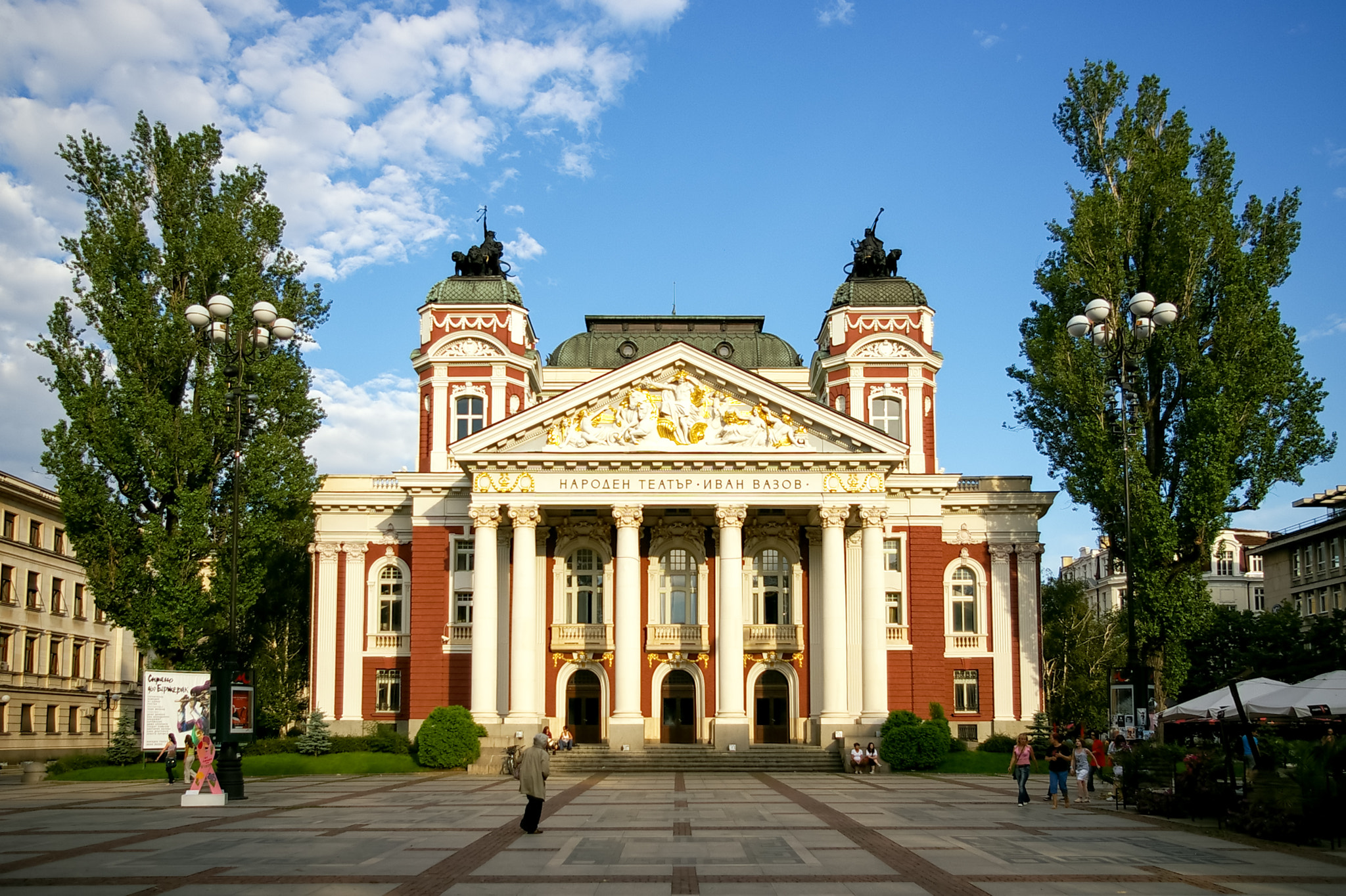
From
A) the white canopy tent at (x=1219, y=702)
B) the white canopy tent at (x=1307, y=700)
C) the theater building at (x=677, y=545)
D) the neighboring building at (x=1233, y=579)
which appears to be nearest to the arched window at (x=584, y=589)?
the theater building at (x=677, y=545)

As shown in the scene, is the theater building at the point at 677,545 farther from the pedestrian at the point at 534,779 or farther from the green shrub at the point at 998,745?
the pedestrian at the point at 534,779

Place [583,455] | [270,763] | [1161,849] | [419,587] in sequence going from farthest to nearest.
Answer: [419,587] < [583,455] < [270,763] < [1161,849]

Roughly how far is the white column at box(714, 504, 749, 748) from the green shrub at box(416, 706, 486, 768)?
8.87m

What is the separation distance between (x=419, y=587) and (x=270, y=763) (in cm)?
983

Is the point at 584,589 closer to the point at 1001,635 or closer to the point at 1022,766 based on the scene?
the point at 1001,635

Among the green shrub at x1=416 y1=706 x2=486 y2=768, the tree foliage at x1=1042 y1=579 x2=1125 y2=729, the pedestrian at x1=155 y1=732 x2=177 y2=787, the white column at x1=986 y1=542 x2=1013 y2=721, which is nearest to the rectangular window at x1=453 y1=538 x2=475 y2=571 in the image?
the green shrub at x1=416 y1=706 x2=486 y2=768

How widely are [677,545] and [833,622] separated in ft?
28.7

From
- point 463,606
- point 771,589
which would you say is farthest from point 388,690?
point 771,589

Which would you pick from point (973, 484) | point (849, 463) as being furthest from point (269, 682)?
point (973, 484)

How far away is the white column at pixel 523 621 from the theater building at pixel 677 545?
92 millimetres

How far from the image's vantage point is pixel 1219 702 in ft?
88.9

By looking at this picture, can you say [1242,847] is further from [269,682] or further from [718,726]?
[269,682]

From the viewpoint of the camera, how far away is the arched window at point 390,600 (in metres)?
53.7

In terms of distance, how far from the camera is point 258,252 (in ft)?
156
